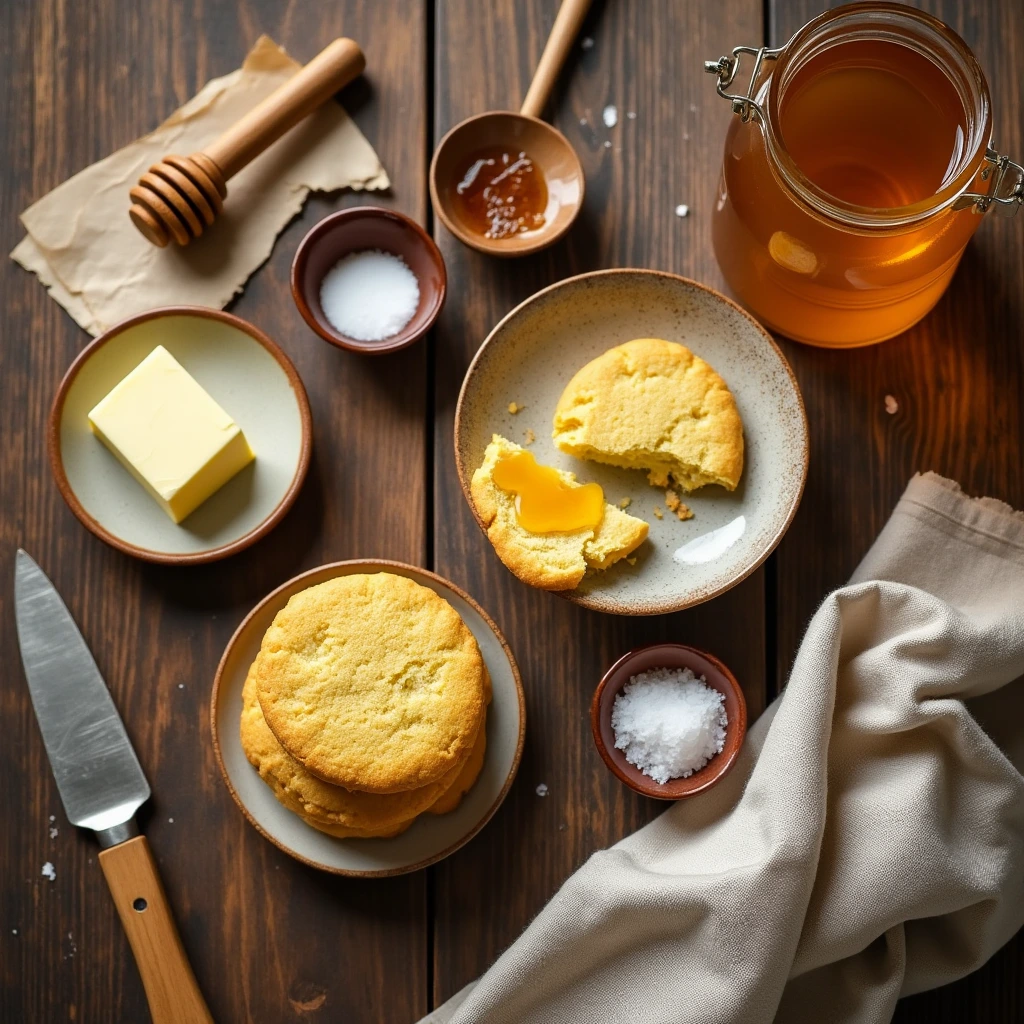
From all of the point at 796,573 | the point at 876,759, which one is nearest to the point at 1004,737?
the point at 876,759

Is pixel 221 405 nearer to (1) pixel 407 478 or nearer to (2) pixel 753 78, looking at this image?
(1) pixel 407 478

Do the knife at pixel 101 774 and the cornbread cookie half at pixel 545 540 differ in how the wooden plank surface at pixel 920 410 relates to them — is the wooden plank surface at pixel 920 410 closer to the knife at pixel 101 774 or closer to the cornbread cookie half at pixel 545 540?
the cornbread cookie half at pixel 545 540

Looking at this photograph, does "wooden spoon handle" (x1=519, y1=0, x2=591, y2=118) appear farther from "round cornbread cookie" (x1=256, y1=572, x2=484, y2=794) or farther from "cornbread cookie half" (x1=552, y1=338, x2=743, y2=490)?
"round cornbread cookie" (x1=256, y1=572, x2=484, y2=794)

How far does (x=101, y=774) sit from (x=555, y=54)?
130 centimetres

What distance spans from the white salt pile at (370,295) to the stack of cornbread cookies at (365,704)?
0.39m

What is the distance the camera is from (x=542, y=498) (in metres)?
1.48

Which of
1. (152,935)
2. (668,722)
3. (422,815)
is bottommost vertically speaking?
(152,935)

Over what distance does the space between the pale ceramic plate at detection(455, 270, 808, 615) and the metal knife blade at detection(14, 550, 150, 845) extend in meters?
0.65

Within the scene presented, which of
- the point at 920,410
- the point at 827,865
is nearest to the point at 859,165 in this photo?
the point at 920,410

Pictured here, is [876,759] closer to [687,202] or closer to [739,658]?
[739,658]

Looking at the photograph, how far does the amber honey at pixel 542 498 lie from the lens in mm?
1474

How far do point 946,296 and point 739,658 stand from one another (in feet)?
2.16

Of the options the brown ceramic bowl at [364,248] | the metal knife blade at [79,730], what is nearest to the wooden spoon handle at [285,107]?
the brown ceramic bowl at [364,248]

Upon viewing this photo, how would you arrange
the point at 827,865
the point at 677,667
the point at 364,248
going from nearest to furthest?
the point at 827,865 < the point at 677,667 < the point at 364,248
